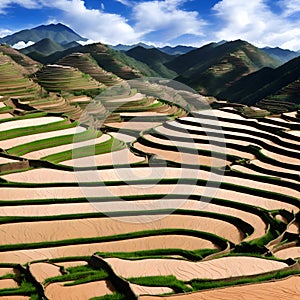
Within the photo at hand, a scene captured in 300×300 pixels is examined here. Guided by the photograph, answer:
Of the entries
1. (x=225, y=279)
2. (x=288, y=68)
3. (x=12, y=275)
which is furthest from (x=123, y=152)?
(x=288, y=68)

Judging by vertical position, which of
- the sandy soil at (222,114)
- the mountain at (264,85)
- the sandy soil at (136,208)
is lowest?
the sandy soil at (136,208)

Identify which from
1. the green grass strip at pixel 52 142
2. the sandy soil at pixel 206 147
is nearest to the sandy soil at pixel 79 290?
the green grass strip at pixel 52 142

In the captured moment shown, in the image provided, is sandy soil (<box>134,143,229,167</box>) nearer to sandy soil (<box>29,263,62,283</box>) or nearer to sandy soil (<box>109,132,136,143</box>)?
sandy soil (<box>109,132,136,143</box>)

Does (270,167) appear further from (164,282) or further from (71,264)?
(164,282)

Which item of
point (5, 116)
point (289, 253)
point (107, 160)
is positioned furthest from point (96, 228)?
point (5, 116)

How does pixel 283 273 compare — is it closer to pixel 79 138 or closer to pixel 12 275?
pixel 12 275

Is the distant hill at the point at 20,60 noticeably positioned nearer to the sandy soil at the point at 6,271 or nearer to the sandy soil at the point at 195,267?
the sandy soil at the point at 6,271

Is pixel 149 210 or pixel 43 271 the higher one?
pixel 149 210
